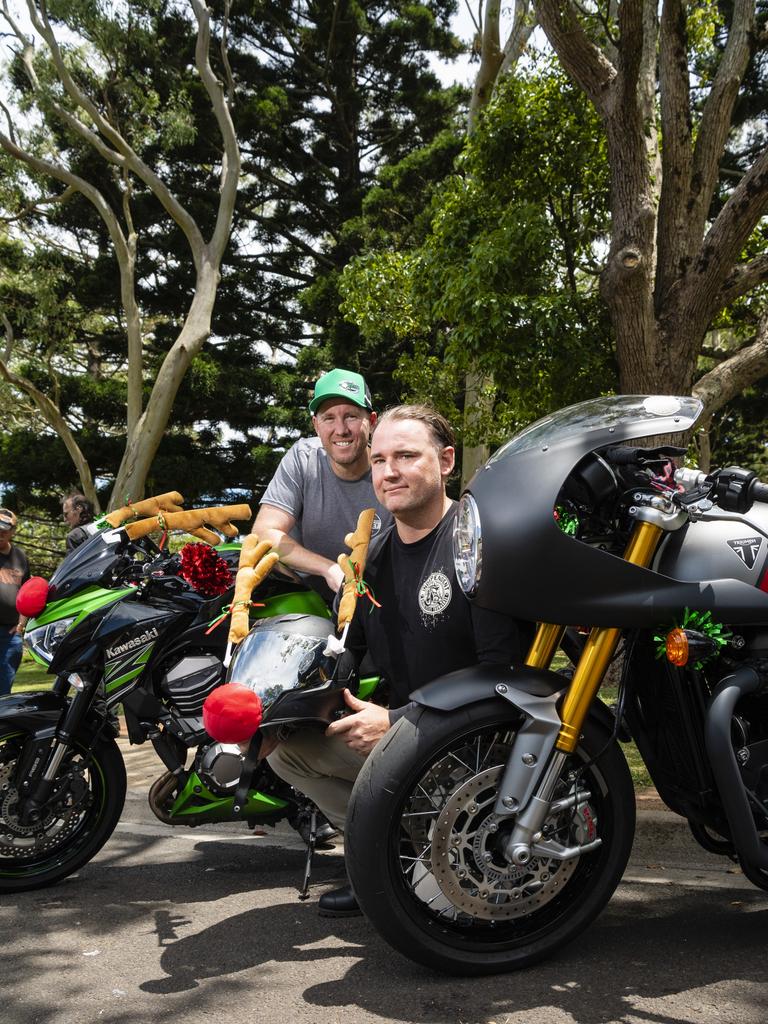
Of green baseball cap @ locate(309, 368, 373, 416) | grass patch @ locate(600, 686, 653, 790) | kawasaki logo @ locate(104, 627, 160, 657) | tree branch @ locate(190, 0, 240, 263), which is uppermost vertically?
tree branch @ locate(190, 0, 240, 263)

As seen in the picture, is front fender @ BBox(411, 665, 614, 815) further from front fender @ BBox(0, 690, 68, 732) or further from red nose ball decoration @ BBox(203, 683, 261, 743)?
front fender @ BBox(0, 690, 68, 732)

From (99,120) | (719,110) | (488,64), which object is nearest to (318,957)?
(719,110)

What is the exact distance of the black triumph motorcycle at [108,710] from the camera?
3709 mm

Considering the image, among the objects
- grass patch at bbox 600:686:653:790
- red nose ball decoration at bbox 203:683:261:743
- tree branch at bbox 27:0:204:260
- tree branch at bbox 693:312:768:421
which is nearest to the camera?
red nose ball decoration at bbox 203:683:261:743

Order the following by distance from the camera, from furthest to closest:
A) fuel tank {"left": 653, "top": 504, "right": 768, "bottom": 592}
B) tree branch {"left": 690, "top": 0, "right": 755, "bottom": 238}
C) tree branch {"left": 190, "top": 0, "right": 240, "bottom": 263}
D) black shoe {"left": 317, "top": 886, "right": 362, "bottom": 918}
A: tree branch {"left": 190, "top": 0, "right": 240, "bottom": 263} < tree branch {"left": 690, "top": 0, "right": 755, "bottom": 238} < black shoe {"left": 317, "top": 886, "right": 362, "bottom": 918} < fuel tank {"left": 653, "top": 504, "right": 768, "bottom": 592}

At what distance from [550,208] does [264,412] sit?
477 inches

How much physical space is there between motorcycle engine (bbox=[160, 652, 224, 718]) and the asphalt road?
27.4 inches

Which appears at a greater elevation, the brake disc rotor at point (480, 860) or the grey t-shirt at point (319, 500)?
the grey t-shirt at point (319, 500)

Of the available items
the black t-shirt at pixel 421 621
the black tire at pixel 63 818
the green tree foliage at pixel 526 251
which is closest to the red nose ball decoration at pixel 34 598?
the black tire at pixel 63 818

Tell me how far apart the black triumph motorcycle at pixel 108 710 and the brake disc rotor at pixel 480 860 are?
984 mm

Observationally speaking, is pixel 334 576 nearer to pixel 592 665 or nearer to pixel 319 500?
pixel 319 500

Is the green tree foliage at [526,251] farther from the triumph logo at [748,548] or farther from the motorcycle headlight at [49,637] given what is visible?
the triumph logo at [748,548]

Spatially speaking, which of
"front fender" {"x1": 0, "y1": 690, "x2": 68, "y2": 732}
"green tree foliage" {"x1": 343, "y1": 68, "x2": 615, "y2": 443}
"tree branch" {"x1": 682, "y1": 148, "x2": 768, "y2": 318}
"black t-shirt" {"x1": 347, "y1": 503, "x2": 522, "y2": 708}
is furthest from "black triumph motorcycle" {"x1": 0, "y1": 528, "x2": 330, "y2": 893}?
"green tree foliage" {"x1": 343, "y1": 68, "x2": 615, "y2": 443}

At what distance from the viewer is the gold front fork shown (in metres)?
2.71
